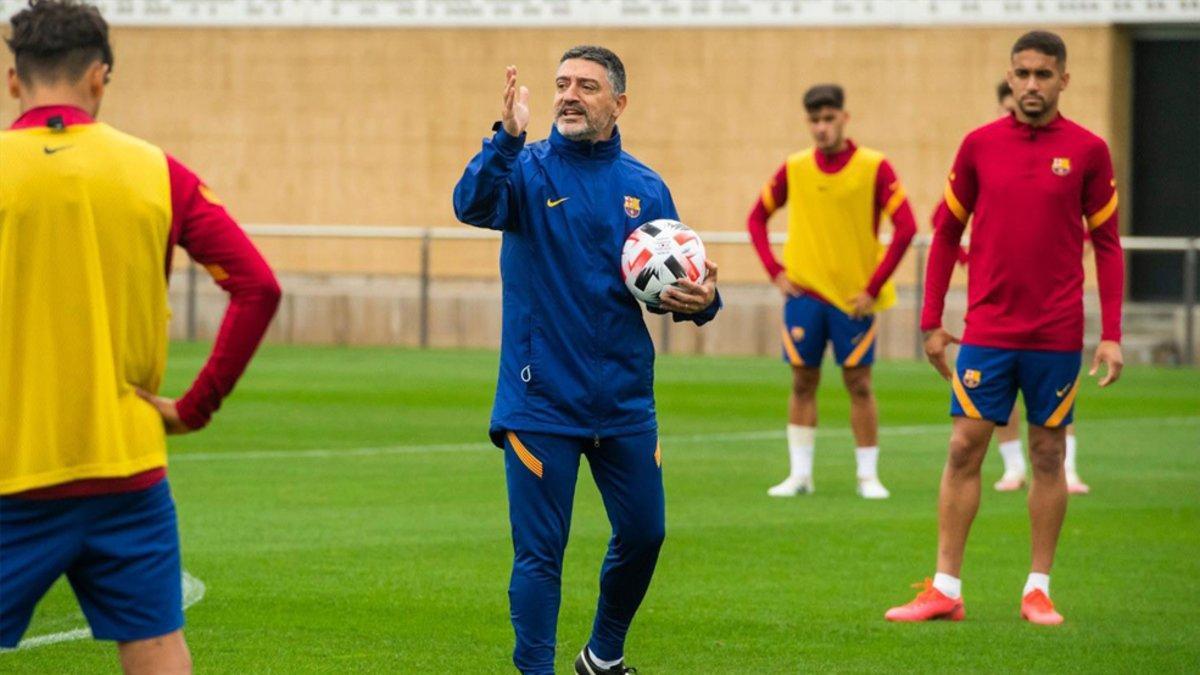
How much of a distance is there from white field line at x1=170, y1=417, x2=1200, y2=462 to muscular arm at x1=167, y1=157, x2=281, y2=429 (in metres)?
9.95

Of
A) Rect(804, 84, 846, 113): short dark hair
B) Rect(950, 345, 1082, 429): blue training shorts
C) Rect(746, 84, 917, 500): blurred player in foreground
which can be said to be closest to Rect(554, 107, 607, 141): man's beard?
Rect(950, 345, 1082, 429): blue training shorts

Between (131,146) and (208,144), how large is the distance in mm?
29198

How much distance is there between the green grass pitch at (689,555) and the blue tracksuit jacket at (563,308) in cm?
128

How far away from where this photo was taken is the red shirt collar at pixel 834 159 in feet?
44.6

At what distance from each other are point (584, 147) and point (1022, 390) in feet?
8.58

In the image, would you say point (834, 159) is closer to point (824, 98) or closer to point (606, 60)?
point (824, 98)

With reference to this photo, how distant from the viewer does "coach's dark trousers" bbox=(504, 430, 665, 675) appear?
6922mm

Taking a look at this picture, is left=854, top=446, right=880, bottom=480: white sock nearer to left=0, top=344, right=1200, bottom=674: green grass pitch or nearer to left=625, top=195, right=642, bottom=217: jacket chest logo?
left=0, top=344, right=1200, bottom=674: green grass pitch

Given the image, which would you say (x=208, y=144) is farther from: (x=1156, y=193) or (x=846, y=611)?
(x=846, y=611)

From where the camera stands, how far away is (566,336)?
7.03m

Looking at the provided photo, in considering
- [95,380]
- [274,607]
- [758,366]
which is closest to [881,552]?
[274,607]

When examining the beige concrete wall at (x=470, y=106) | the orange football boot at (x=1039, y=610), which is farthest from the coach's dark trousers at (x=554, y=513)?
the beige concrete wall at (x=470, y=106)

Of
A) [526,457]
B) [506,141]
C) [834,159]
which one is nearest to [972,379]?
[526,457]

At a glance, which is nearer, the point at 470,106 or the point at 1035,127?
the point at 1035,127
